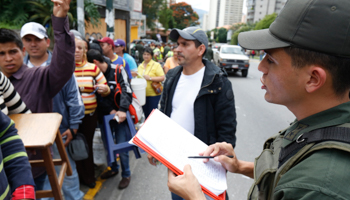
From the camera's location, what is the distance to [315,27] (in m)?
0.74

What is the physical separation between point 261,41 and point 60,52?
1645 millimetres

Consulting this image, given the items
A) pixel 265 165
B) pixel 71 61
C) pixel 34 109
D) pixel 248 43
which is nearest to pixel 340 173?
pixel 265 165

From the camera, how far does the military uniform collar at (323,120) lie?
29.8 inches

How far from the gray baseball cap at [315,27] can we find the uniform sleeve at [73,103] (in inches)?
83.5

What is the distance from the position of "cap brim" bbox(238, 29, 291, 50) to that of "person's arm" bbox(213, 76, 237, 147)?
3.21ft

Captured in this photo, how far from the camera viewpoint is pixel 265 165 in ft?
3.19

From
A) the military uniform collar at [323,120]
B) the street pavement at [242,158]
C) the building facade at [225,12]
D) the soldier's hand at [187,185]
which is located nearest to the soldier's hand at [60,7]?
the soldier's hand at [187,185]

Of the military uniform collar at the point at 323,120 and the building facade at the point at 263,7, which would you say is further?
the building facade at the point at 263,7

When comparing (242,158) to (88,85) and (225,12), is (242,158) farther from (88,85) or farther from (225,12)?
(225,12)

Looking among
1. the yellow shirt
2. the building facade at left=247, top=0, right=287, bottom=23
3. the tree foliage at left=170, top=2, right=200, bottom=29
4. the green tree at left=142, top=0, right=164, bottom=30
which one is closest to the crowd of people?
the yellow shirt

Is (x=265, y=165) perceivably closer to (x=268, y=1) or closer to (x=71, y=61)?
(x=71, y=61)

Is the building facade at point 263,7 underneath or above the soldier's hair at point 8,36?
above

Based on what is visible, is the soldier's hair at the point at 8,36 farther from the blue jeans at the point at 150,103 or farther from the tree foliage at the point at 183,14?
the tree foliage at the point at 183,14

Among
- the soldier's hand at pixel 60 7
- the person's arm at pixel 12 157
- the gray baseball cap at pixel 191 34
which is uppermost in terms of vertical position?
the soldier's hand at pixel 60 7
